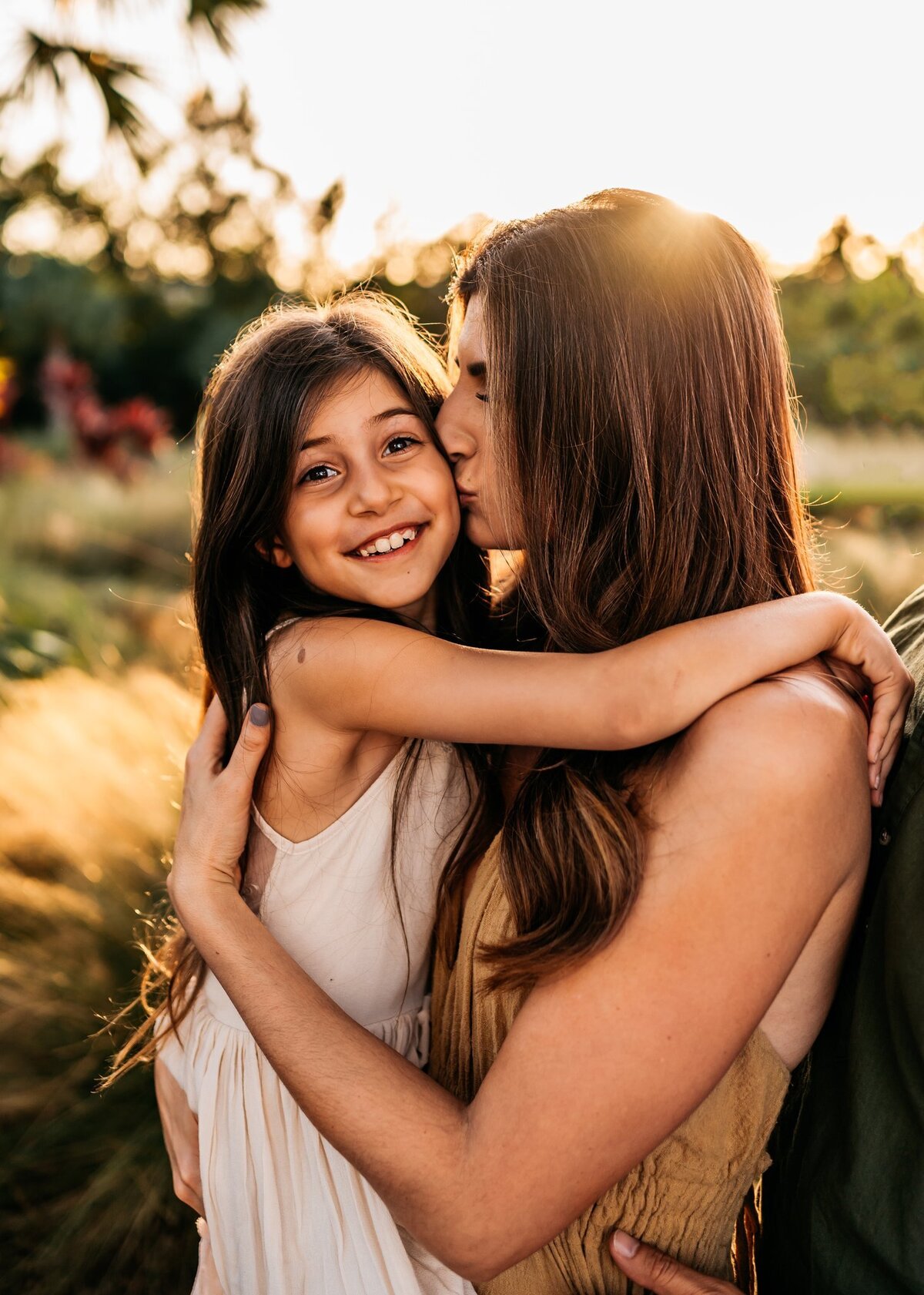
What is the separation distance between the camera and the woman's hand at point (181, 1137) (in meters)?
2.21

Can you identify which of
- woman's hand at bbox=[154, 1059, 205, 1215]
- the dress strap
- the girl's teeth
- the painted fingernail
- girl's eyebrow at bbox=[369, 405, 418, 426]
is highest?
girl's eyebrow at bbox=[369, 405, 418, 426]

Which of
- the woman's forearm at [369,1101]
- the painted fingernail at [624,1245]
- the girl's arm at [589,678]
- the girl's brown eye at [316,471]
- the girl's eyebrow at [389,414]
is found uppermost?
the girl's eyebrow at [389,414]

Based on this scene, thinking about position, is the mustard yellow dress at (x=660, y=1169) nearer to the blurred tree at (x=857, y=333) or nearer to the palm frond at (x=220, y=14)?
the blurred tree at (x=857, y=333)

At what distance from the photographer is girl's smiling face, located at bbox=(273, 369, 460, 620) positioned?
83.8 inches

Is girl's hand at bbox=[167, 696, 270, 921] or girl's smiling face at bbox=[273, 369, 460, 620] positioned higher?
girl's smiling face at bbox=[273, 369, 460, 620]

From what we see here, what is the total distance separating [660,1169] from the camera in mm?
1509

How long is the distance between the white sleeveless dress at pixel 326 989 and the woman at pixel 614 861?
18 cm

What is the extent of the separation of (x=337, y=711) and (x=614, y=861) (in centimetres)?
72

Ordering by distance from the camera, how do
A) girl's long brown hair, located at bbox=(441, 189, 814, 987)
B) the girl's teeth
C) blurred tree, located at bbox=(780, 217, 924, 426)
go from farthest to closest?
1. blurred tree, located at bbox=(780, 217, 924, 426)
2. the girl's teeth
3. girl's long brown hair, located at bbox=(441, 189, 814, 987)

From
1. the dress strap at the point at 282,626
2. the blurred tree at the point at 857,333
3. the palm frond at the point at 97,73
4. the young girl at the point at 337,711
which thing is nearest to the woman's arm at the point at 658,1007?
the young girl at the point at 337,711

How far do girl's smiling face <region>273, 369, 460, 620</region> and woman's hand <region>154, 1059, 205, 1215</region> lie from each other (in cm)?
116

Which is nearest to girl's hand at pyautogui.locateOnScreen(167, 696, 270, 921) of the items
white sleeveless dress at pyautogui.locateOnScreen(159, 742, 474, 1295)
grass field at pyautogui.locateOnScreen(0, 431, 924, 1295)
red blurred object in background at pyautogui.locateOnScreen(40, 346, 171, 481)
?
white sleeveless dress at pyautogui.locateOnScreen(159, 742, 474, 1295)

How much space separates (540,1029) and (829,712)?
0.56 m

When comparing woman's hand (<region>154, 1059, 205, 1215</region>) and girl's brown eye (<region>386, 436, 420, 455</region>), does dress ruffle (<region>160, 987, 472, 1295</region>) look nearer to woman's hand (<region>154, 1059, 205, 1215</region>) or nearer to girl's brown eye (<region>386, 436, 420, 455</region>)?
woman's hand (<region>154, 1059, 205, 1215</region>)
